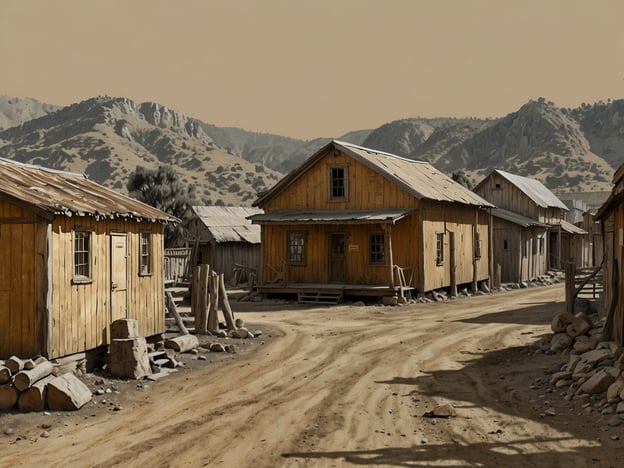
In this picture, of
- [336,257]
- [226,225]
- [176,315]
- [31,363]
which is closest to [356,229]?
[336,257]

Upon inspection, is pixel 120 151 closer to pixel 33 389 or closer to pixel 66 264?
pixel 66 264

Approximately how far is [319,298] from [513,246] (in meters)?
15.3

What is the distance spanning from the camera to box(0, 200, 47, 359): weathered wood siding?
1243cm

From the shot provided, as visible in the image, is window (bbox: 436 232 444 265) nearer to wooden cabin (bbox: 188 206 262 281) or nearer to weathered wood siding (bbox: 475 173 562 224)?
wooden cabin (bbox: 188 206 262 281)

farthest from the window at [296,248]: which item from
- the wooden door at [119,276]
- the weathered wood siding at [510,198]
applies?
the weathered wood siding at [510,198]

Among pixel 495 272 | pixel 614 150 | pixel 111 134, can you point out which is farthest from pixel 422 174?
pixel 614 150

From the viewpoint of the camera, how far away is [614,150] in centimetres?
14625

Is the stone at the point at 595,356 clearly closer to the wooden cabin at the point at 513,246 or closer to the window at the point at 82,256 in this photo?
the window at the point at 82,256

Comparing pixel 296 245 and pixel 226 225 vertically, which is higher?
pixel 226 225

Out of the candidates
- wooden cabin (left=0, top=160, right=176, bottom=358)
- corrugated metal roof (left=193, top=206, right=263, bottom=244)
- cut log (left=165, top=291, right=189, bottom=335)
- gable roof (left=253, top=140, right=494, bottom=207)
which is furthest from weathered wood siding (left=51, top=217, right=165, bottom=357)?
corrugated metal roof (left=193, top=206, right=263, bottom=244)

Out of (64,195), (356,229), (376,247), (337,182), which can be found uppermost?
(337,182)

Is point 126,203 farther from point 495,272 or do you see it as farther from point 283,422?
point 495,272

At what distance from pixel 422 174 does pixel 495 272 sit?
800 cm

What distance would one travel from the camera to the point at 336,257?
2909 cm
